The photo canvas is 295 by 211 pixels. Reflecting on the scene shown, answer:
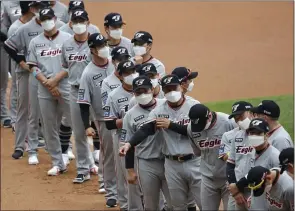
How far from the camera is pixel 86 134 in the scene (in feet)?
33.4

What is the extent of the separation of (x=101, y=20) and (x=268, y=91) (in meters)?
4.42

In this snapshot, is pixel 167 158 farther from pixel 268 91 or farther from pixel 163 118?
pixel 268 91

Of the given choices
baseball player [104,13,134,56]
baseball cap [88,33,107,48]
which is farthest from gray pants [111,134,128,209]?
baseball player [104,13,134,56]

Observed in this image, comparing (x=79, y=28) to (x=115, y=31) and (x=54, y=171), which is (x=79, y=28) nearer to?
(x=115, y=31)

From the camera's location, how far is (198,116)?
847 centimetres

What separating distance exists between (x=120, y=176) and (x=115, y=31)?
1604 millimetres

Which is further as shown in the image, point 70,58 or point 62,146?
point 62,146

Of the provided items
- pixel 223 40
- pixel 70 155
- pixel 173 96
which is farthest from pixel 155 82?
pixel 223 40

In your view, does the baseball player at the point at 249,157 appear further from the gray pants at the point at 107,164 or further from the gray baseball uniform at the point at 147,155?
the gray pants at the point at 107,164

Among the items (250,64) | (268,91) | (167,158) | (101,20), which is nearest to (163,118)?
(167,158)

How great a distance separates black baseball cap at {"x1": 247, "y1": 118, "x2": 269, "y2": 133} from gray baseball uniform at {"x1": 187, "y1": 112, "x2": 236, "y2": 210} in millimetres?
817

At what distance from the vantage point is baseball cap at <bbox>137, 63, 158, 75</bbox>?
A: 921 cm

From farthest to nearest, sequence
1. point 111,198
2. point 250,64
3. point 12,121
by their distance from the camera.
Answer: point 250,64 < point 12,121 < point 111,198

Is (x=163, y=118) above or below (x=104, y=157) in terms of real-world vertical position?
above
